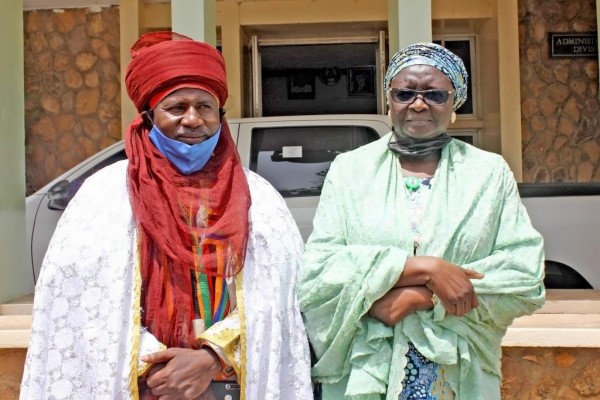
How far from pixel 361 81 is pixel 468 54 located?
1.13 meters

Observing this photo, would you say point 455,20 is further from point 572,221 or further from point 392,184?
point 392,184

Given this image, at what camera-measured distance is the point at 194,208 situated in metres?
2.33

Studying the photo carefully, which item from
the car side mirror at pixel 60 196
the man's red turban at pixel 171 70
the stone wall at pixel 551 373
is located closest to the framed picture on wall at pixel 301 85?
the car side mirror at pixel 60 196

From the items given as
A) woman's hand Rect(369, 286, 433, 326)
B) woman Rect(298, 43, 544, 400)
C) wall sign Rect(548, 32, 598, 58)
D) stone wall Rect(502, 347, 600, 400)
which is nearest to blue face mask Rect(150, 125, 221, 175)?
woman Rect(298, 43, 544, 400)

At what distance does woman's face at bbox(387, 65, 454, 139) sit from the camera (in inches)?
90.8

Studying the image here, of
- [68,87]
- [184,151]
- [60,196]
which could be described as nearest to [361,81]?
[68,87]

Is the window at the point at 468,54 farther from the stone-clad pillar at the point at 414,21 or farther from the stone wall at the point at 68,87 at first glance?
the stone-clad pillar at the point at 414,21

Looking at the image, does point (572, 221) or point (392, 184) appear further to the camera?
point (572, 221)

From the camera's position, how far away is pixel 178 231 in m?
2.28

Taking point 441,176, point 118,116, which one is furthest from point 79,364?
point 118,116

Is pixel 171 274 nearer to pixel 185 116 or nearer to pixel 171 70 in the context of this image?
pixel 185 116

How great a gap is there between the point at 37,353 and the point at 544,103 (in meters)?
6.32

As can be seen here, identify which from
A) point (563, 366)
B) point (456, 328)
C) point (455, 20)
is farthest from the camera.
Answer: point (455, 20)

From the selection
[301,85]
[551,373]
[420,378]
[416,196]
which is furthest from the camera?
[301,85]
